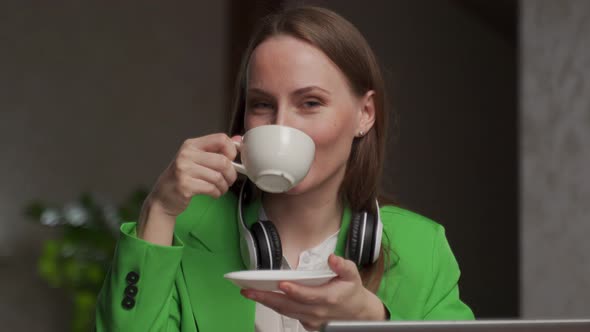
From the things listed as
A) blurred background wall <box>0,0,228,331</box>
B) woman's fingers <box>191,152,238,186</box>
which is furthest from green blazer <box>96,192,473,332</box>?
blurred background wall <box>0,0,228,331</box>

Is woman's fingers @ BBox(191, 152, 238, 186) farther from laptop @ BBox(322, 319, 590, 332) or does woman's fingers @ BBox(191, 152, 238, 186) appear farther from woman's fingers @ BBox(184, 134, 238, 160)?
laptop @ BBox(322, 319, 590, 332)

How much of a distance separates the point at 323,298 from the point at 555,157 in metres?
2.04

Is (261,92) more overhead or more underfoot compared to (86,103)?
more underfoot

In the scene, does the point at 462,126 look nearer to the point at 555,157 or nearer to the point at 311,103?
the point at 555,157

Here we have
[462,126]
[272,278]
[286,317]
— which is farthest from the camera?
[462,126]

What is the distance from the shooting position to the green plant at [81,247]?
4.65 meters

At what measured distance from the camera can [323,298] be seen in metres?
0.95

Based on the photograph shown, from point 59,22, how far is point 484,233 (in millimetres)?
4031

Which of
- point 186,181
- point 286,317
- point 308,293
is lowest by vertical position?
point 286,317

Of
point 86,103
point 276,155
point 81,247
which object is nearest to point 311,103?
point 276,155

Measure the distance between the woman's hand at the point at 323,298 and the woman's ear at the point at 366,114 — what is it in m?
0.46

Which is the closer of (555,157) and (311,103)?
(311,103)

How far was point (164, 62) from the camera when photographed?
18.4 ft

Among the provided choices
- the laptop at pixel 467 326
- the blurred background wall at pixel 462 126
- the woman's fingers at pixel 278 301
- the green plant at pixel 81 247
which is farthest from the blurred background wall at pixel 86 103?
the laptop at pixel 467 326
